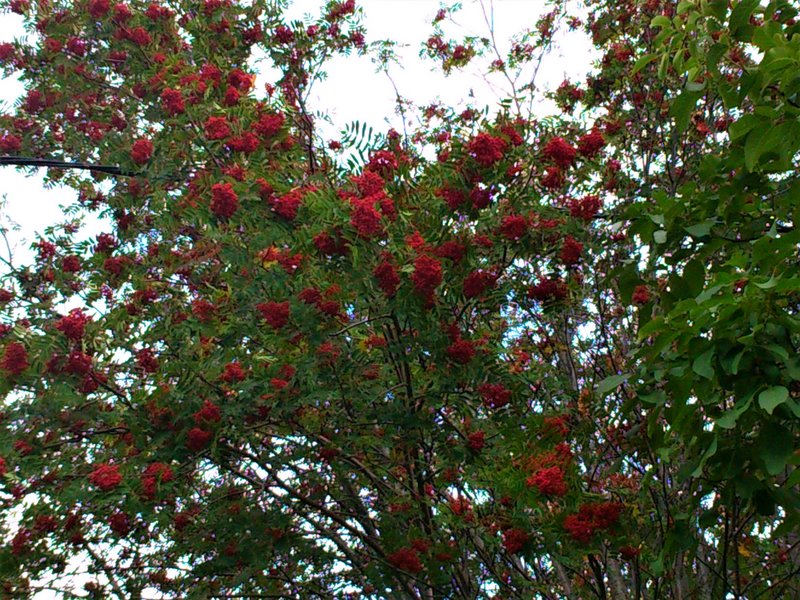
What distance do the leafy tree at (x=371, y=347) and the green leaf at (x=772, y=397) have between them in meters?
0.26

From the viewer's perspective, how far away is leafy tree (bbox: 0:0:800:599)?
2.87 m

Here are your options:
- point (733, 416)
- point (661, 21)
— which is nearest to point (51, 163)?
point (661, 21)

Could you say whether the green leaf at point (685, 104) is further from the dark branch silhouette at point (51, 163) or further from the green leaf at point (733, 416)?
the dark branch silhouette at point (51, 163)

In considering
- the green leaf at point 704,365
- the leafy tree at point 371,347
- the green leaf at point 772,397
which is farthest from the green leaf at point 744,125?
the green leaf at point 772,397

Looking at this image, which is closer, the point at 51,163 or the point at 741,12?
the point at 741,12

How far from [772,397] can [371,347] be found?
A: 114 inches

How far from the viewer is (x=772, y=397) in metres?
1.97

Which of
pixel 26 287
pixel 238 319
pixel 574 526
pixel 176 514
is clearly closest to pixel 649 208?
pixel 574 526

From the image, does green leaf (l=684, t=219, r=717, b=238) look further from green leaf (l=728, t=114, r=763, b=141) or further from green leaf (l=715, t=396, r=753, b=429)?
green leaf (l=715, t=396, r=753, b=429)

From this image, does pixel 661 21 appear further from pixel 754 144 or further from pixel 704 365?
pixel 704 365

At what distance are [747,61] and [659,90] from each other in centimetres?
98

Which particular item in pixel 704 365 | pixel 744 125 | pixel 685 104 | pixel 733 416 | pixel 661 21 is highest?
pixel 661 21

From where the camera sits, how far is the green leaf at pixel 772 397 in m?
1.94

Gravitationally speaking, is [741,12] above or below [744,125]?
above
